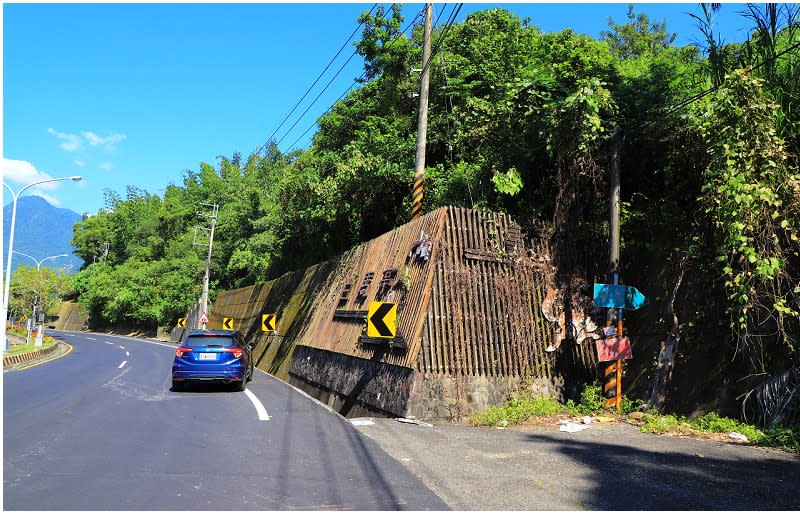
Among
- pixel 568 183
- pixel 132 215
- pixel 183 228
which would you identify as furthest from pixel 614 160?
pixel 132 215

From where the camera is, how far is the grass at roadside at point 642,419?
24.2ft

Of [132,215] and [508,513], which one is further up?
[132,215]

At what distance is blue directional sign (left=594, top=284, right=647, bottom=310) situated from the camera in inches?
396

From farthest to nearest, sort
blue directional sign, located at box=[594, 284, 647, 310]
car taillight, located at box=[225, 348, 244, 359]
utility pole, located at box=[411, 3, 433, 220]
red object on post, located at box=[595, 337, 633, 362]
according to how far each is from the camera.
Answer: utility pole, located at box=[411, 3, 433, 220]
car taillight, located at box=[225, 348, 244, 359]
blue directional sign, located at box=[594, 284, 647, 310]
red object on post, located at box=[595, 337, 633, 362]

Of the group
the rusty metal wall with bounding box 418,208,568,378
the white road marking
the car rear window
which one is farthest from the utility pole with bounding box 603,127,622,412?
the car rear window

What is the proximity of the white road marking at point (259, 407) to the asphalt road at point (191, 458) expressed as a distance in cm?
3

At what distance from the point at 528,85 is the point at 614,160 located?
2.32 m

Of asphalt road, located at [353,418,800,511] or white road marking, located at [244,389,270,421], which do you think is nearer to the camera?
asphalt road, located at [353,418,800,511]

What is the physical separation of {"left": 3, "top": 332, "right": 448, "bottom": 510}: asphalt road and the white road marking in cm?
3

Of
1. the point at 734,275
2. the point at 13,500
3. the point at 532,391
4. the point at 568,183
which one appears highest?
the point at 568,183

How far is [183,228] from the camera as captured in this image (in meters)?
68.7

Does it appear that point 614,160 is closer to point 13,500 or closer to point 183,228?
point 13,500

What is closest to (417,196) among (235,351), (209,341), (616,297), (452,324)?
(452,324)

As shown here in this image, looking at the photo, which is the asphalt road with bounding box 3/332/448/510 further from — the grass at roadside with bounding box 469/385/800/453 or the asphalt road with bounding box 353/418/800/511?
the grass at roadside with bounding box 469/385/800/453
